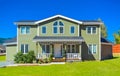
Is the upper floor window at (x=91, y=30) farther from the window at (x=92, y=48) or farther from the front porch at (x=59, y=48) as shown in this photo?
the front porch at (x=59, y=48)

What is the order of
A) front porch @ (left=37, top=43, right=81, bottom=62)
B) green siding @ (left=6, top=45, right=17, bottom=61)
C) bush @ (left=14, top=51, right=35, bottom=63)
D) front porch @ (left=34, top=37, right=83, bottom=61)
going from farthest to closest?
green siding @ (left=6, top=45, right=17, bottom=61) < front porch @ (left=37, top=43, right=81, bottom=62) < front porch @ (left=34, top=37, right=83, bottom=61) < bush @ (left=14, top=51, right=35, bottom=63)

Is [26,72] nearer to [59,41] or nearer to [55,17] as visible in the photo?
[59,41]

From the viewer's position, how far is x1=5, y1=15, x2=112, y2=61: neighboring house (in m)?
38.2

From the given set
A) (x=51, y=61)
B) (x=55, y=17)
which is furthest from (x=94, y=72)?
(x=55, y=17)

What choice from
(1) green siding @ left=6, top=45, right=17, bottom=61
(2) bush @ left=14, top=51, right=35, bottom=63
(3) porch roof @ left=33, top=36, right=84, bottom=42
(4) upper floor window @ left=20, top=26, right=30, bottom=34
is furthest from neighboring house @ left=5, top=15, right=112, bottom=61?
(1) green siding @ left=6, top=45, right=17, bottom=61

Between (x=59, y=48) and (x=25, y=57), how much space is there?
5.58 m

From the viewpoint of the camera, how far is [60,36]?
126 feet

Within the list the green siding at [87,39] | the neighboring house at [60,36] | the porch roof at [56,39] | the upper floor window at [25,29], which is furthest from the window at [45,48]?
the green siding at [87,39]

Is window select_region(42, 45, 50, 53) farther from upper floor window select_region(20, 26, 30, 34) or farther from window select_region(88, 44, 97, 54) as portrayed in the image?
window select_region(88, 44, 97, 54)

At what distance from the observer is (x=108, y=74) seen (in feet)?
76.0

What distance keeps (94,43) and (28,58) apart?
10.4 metres

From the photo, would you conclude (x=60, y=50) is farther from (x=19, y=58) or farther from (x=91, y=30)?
(x=19, y=58)

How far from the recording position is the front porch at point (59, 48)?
120 feet

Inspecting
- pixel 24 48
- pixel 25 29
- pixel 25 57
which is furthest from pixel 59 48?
pixel 25 29
